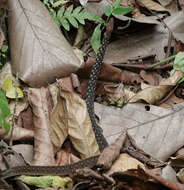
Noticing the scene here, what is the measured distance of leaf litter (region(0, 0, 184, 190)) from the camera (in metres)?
4.92

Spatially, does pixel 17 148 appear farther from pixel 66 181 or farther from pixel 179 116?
pixel 179 116

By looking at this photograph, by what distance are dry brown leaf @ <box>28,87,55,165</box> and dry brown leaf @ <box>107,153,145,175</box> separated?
721mm

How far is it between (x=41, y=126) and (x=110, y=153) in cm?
94

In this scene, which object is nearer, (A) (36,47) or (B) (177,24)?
(A) (36,47)

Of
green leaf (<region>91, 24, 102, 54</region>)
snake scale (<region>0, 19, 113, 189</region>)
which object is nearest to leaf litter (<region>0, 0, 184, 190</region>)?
snake scale (<region>0, 19, 113, 189</region>)

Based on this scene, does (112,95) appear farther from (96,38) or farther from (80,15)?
(80,15)

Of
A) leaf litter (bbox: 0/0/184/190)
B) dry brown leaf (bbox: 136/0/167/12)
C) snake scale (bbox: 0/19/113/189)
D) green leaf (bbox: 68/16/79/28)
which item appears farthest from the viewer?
dry brown leaf (bbox: 136/0/167/12)

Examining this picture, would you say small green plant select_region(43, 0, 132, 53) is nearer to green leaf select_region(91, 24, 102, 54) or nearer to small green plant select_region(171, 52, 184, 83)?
green leaf select_region(91, 24, 102, 54)

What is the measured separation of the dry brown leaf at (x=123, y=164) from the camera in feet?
15.5

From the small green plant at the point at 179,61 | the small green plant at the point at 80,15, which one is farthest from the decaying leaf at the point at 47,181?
the small green plant at the point at 80,15

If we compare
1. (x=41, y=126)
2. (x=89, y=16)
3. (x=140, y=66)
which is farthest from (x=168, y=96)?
(x=41, y=126)

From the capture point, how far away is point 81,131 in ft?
16.8

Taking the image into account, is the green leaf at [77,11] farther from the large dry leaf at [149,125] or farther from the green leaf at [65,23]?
the large dry leaf at [149,125]

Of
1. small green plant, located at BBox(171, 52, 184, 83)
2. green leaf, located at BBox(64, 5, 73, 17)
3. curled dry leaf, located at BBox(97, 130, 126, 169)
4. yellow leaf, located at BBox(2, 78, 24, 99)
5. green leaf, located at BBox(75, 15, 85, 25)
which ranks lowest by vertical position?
curled dry leaf, located at BBox(97, 130, 126, 169)
